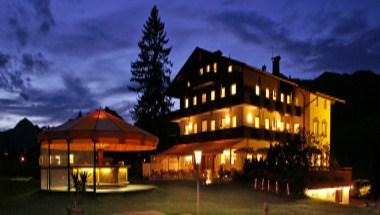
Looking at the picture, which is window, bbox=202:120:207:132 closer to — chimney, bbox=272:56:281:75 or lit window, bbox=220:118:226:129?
lit window, bbox=220:118:226:129

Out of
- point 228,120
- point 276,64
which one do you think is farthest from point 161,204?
point 276,64

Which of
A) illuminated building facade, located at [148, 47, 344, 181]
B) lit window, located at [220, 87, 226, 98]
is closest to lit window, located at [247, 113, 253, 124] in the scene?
illuminated building facade, located at [148, 47, 344, 181]

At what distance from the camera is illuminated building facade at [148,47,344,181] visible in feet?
148

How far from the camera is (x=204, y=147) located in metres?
47.1

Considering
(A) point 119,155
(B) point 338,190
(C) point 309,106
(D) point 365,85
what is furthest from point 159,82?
(D) point 365,85

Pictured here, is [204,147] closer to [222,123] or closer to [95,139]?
[222,123]

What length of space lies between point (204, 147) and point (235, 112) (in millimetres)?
4622

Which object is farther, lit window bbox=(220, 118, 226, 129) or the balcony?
lit window bbox=(220, 118, 226, 129)

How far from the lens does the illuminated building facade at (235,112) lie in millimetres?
45062

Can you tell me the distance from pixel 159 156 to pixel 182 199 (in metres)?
27.5

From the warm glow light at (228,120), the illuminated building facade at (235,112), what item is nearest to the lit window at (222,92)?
the illuminated building facade at (235,112)

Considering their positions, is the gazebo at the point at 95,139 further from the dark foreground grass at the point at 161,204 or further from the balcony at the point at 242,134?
the balcony at the point at 242,134

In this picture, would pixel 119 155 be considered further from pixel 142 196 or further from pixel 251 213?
pixel 251 213

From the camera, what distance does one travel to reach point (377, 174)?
36719mm
